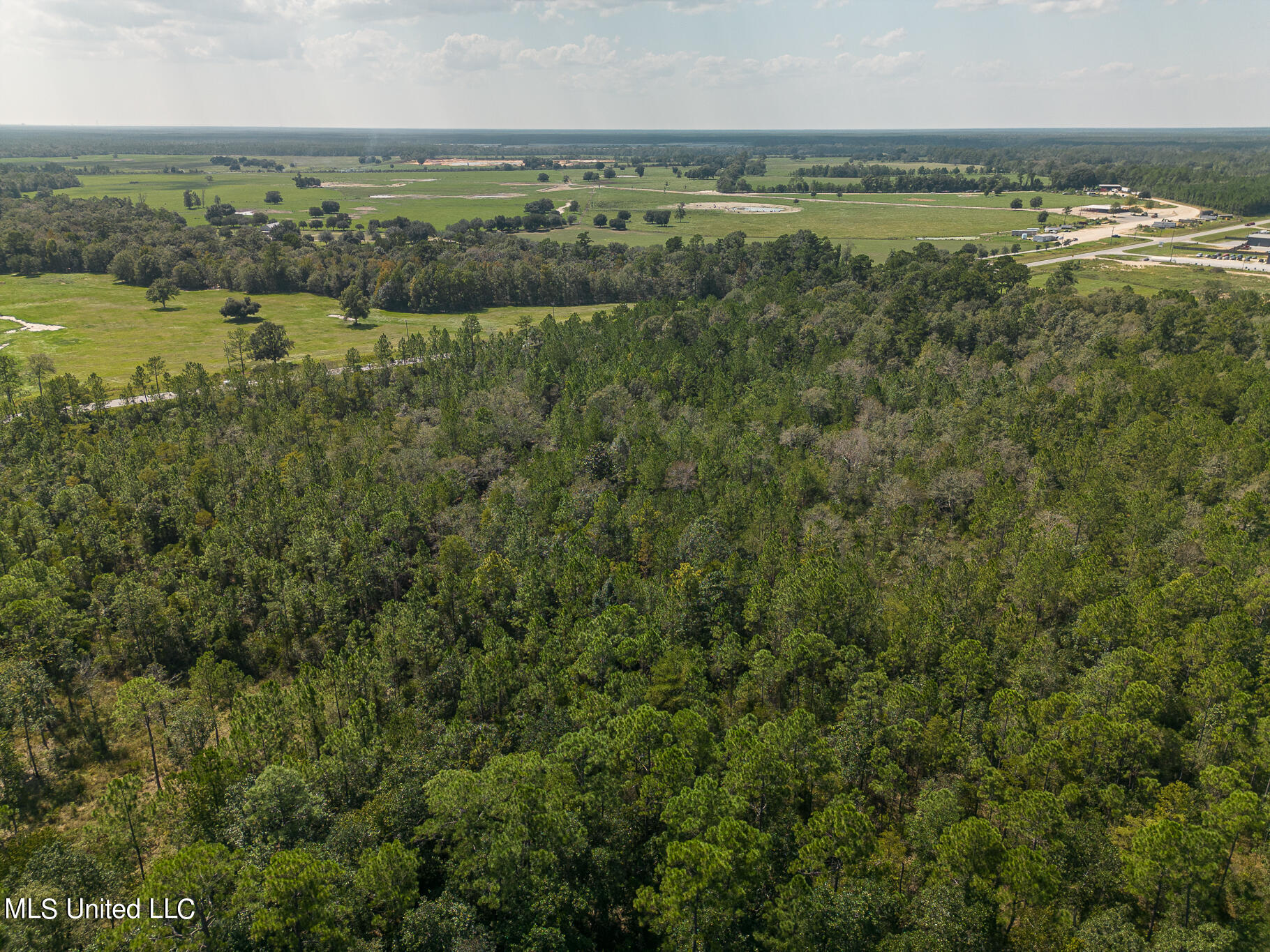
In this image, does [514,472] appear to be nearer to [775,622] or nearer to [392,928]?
[775,622]

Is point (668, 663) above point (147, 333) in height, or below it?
below

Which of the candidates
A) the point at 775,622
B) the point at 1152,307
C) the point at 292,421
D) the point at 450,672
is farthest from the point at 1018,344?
the point at 292,421

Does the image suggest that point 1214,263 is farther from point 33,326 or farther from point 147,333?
point 33,326

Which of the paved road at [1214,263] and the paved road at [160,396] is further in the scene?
the paved road at [1214,263]

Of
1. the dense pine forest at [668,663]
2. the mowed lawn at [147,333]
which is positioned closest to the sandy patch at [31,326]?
the mowed lawn at [147,333]

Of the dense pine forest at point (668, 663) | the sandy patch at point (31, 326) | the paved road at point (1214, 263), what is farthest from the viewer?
the sandy patch at point (31, 326)

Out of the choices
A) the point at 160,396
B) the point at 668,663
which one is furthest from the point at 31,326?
the point at 668,663

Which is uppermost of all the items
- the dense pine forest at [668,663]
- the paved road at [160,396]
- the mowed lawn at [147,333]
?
the mowed lawn at [147,333]

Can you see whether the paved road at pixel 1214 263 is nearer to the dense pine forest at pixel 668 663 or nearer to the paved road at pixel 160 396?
the dense pine forest at pixel 668 663

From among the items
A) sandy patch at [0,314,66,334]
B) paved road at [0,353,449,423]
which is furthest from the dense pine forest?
sandy patch at [0,314,66,334]
